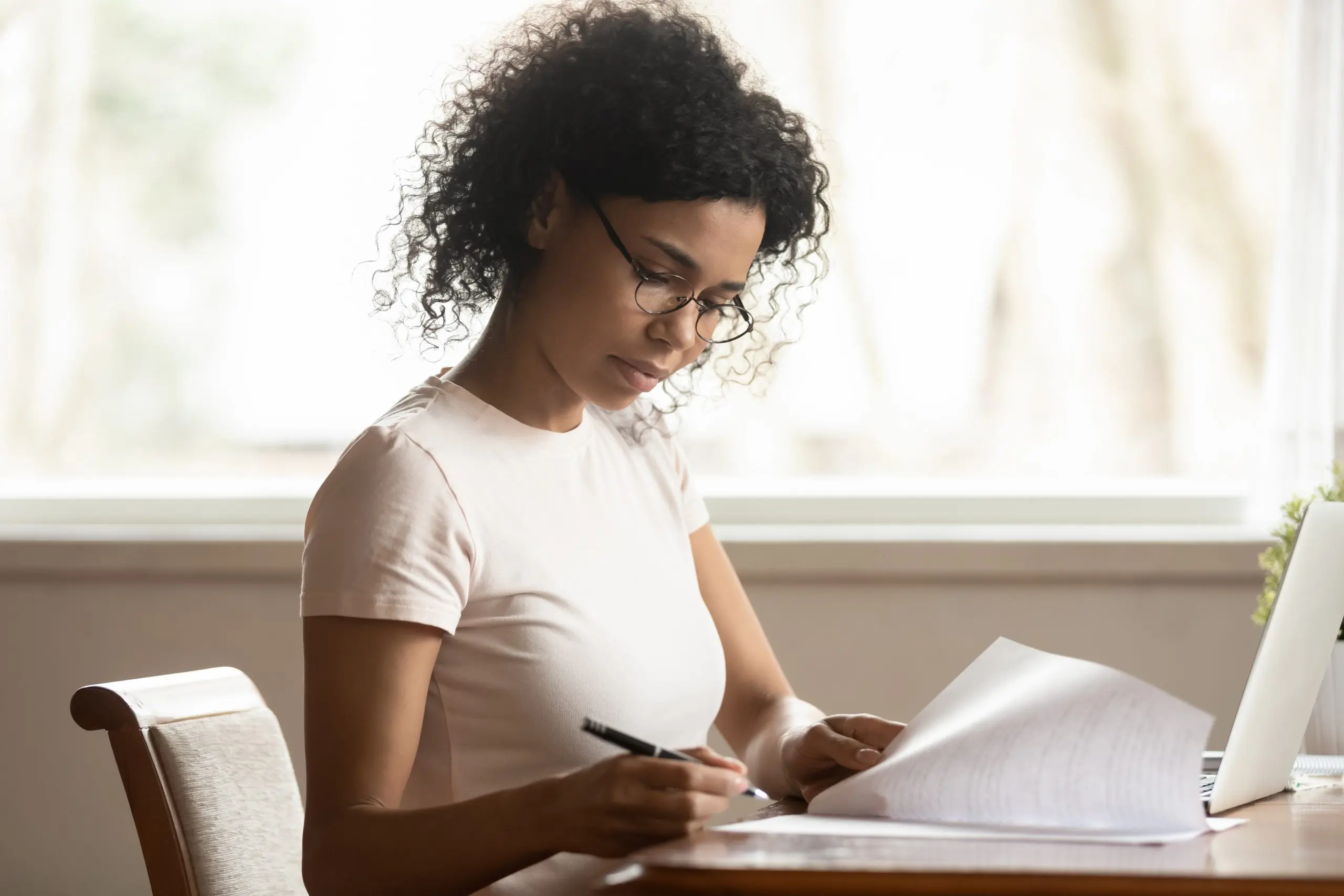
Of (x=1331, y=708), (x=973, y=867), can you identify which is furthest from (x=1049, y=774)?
(x=1331, y=708)

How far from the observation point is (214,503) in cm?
242

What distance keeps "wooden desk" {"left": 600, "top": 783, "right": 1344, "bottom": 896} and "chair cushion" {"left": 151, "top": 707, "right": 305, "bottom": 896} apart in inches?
20.8

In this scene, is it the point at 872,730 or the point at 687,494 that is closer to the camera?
the point at 872,730

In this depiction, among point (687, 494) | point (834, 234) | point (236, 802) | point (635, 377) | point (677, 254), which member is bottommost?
point (236, 802)

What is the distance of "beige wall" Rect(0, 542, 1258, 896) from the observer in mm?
2119

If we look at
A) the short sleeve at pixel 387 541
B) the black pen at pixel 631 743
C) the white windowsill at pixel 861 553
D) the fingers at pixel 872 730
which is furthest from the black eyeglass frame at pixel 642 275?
the white windowsill at pixel 861 553

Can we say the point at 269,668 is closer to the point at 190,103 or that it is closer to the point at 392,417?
the point at 190,103

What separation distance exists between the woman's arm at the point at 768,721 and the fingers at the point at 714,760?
0.20 meters

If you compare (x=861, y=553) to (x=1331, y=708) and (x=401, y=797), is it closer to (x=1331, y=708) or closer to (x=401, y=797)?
(x=1331, y=708)

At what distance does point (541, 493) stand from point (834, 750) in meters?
0.35

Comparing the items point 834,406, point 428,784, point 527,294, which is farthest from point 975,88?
point 428,784

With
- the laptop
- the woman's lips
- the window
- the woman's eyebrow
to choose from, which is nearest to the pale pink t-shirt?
the woman's lips

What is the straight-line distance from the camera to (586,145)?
1160mm

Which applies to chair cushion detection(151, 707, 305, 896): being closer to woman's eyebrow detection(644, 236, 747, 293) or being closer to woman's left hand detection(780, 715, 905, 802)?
woman's left hand detection(780, 715, 905, 802)
